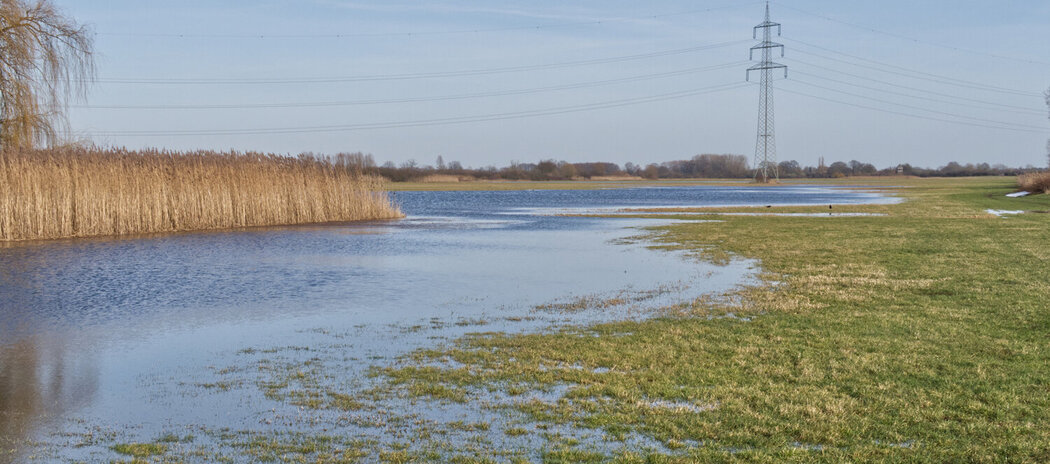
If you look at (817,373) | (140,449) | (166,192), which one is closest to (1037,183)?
(166,192)

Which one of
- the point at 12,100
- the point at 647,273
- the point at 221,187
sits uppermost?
the point at 12,100

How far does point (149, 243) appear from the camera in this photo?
23.2 meters

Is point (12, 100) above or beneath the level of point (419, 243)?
above

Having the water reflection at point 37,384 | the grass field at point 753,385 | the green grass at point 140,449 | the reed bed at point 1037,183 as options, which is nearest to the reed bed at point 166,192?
the water reflection at point 37,384

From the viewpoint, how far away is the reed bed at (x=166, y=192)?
2412 cm

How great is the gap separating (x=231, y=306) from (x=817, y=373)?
348 inches

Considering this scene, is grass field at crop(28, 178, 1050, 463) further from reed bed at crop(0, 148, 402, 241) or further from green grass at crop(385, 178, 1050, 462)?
reed bed at crop(0, 148, 402, 241)

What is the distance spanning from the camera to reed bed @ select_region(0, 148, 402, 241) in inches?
950

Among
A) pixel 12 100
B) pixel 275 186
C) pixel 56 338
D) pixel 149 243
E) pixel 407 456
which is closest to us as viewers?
pixel 407 456

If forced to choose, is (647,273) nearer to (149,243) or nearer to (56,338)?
(56,338)

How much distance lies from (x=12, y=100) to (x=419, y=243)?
15875 millimetres

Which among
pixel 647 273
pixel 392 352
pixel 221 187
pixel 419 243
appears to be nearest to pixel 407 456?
pixel 392 352

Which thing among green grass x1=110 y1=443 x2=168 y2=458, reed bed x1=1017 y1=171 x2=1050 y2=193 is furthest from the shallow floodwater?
reed bed x1=1017 y1=171 x2=1050 y2=193

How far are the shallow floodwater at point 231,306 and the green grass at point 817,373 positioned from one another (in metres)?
1.39
